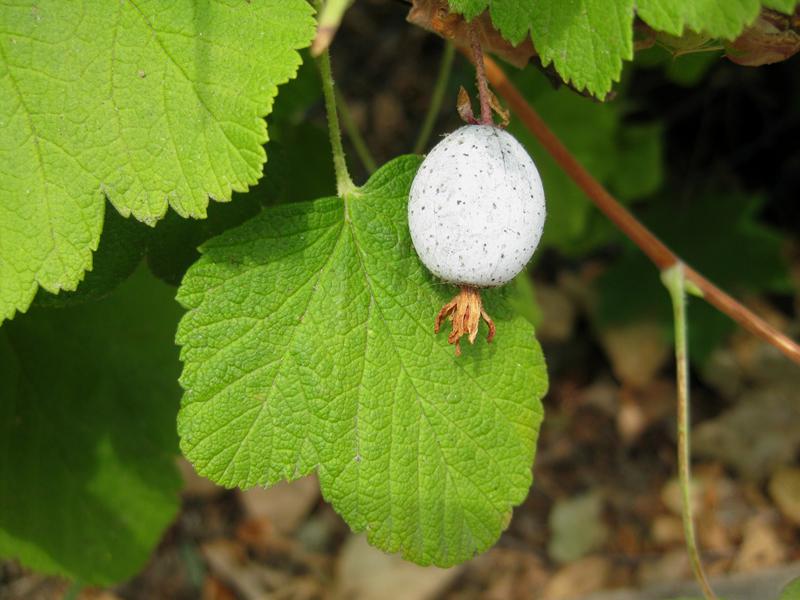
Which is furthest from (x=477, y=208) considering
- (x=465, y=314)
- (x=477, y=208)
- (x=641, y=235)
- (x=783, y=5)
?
(x=641, y=235)

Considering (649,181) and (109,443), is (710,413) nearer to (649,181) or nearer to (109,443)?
(649,181)

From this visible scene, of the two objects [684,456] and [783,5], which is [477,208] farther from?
[684,456]

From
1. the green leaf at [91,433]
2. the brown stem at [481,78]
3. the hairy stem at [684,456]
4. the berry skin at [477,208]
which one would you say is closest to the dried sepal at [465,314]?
the berry skin at [477,208]

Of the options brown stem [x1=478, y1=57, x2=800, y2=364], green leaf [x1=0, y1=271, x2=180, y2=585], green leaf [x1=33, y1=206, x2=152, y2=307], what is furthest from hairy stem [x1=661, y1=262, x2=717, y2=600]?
green leaf [x1=0, y1=271, x2=180, y2=585]

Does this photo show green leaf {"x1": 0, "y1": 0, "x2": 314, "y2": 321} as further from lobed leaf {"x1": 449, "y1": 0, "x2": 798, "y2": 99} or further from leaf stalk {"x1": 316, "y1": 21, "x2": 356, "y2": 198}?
lobed leaf {"x1": 449, "y1": 0, "x2": 798, "y2": 99}

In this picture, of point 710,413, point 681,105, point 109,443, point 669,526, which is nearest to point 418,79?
point 681,105

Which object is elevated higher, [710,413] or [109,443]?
[109,443]
